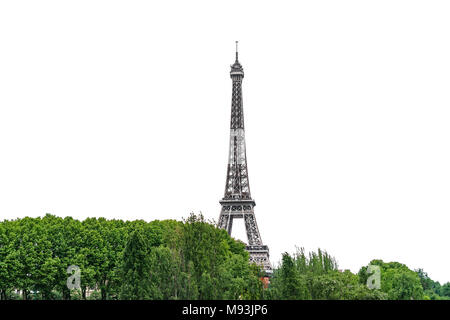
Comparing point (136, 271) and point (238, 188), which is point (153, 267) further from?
point (238, 188)

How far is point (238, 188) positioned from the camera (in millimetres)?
106562

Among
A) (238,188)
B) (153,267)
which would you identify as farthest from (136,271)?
(238,188)

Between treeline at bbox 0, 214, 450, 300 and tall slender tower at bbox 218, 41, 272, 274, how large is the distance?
68.1ft

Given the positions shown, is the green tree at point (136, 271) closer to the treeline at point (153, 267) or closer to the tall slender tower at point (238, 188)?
the treeline at point (153, 267)

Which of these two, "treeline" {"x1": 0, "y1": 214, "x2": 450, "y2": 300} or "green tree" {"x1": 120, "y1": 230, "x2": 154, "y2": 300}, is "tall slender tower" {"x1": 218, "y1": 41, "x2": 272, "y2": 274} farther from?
"green tree" {"x1": 120, "y1": 230, "x2": 154, "y2": 300}

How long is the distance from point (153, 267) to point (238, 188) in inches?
2609

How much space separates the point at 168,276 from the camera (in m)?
40.4

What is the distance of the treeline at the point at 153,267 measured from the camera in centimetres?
4028

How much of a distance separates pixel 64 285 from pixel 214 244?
20476mm

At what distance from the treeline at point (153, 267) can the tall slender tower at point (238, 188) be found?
2077 cm

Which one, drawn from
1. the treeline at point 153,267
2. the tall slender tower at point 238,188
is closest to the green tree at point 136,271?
the treeline at point 153,267
